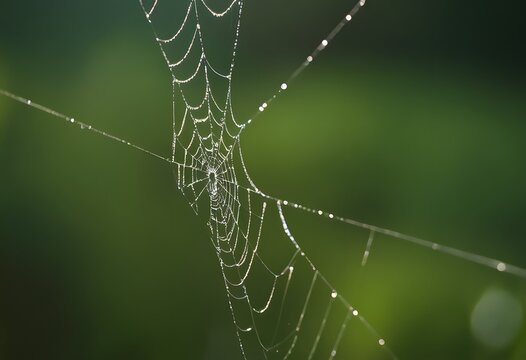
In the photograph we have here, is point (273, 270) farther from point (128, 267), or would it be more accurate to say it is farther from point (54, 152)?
point (54, 152)

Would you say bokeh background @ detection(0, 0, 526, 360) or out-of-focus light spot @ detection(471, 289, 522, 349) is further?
bokeh background @ detection(0, 0, 526, 360)

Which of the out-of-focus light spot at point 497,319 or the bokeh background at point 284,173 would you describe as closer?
the out-of-focus light spot at point 497,319

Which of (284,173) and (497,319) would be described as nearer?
(497,319)

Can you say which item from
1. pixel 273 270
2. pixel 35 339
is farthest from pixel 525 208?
pixel 35 339

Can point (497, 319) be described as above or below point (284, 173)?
below
